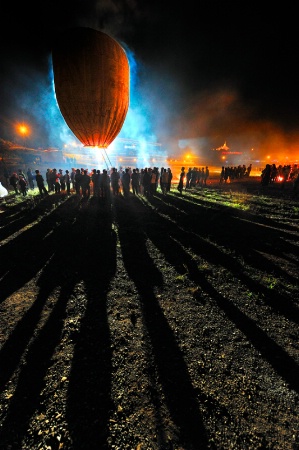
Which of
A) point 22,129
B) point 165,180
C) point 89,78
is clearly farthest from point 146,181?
point 22,129

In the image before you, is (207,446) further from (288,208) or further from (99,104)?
(99,104)

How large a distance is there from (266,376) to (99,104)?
45.0 ft

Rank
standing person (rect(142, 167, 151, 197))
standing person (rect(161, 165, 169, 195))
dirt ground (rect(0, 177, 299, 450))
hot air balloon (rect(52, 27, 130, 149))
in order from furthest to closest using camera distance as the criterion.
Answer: standing person (rect(161, 165, 169, 195)) < standing person (rect(142, 167, 151, 197)) < hot air balloon (rect(52, 27, 130, 149)) < dirt ground (rect(0, 177, 299, 450))

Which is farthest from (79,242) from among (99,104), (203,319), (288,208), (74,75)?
(288,208)

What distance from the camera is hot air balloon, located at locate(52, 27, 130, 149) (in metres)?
10.3

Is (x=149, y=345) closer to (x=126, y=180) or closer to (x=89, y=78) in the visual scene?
(x=126, y=180)

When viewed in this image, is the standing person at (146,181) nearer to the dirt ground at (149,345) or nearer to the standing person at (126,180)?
the standing person at (126,180)

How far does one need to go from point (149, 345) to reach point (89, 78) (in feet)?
43.6

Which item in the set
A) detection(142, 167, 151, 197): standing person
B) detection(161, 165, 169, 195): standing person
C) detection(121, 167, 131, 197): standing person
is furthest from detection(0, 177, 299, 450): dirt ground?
detection(161, 165, 169, 195): standing person

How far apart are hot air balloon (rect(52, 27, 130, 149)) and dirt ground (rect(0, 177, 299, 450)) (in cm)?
905

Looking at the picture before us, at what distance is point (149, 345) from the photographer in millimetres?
2973

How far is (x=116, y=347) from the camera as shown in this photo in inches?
116

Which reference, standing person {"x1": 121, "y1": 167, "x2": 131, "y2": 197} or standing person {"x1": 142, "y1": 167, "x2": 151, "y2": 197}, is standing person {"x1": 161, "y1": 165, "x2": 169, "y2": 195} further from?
standing person {"x1": 121, "y1": 167, "x2": 131, "y2": 197}

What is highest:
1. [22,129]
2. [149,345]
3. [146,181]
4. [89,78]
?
[22,129]
